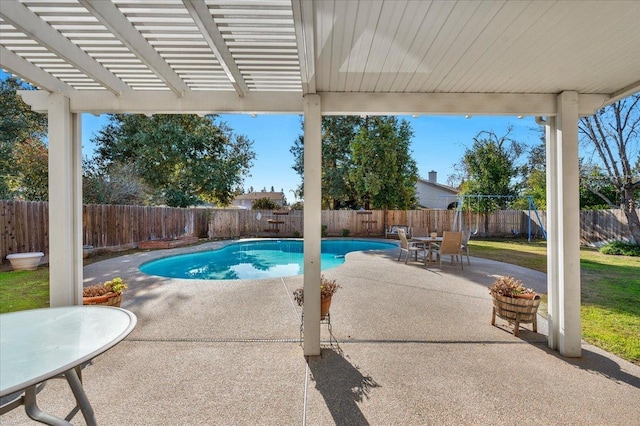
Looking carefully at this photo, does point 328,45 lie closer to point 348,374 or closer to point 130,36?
point 130,36

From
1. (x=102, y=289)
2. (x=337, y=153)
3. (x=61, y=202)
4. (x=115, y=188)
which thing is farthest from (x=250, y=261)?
(x=337, y=153)

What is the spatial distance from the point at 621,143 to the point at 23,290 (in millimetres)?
17865

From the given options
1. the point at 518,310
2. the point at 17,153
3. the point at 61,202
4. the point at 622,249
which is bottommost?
the point at 622,249

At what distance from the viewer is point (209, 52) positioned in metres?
2.24

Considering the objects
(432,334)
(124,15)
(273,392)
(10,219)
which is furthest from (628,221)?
(10,219)

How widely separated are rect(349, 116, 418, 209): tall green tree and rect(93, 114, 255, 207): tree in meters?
6.84

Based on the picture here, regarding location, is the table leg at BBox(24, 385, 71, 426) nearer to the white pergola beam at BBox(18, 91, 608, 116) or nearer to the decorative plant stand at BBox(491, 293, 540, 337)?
the white pergola beam at BBox(18, 91, 608, 116)

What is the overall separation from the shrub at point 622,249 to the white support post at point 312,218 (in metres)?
12.3

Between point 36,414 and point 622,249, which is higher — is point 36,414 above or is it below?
above

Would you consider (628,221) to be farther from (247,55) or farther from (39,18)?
(39,18)

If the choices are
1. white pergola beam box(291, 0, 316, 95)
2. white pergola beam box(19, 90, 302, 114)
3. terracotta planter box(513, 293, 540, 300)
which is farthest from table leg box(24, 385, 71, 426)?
terracotta planter box(513, 293, 540, 300)

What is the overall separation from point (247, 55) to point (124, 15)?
2.59 feet

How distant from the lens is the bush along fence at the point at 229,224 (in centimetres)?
686

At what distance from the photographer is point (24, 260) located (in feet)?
20.6
